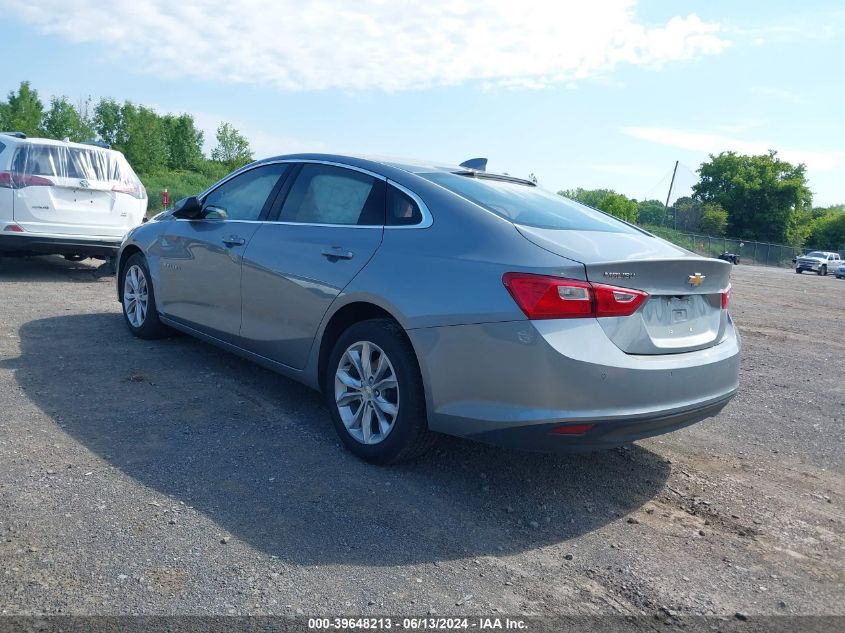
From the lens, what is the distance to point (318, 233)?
4473mm

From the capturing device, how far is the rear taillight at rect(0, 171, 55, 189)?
29.7 feet

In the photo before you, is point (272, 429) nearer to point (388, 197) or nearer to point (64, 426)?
point (64, 426)

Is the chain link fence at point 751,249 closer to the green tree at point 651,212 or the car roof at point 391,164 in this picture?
the green tree at point 651,212

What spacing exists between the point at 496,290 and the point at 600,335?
51 cm

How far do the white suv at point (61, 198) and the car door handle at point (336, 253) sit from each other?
21.1 feet

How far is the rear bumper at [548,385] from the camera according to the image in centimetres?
327

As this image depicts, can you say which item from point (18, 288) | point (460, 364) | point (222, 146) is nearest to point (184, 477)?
point (460, 364)

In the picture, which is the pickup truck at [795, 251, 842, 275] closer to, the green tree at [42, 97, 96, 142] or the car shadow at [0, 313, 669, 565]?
the car shadow at [0, 313, 669, 565]

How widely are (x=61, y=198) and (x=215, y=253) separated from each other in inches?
207

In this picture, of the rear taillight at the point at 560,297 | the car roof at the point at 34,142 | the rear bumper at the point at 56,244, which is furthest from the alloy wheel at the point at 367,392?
the car roof at the point at 34,142

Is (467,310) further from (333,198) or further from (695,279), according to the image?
Result: (333,198)

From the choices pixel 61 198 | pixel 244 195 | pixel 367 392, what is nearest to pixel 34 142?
pixel 61 198

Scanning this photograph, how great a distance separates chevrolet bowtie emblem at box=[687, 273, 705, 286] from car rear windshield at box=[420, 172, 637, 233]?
25.2 inches

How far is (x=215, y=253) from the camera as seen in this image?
531cm
